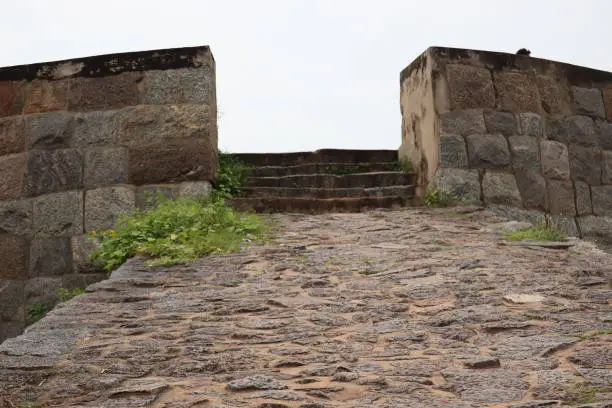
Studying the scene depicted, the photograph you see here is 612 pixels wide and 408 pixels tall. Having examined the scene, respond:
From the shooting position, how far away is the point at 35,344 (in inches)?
149

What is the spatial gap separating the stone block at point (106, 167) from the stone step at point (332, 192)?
1206mm

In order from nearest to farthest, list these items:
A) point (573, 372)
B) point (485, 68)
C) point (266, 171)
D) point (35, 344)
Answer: point (573, 372)
point (35, 344)
point (485, 68)
point (266, 171)

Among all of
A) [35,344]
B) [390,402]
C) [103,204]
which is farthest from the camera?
[103,204]

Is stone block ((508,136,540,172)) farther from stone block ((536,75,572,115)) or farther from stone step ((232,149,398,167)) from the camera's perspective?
stone step ((232,149,398,167))

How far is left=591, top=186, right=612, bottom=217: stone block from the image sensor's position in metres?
8.40

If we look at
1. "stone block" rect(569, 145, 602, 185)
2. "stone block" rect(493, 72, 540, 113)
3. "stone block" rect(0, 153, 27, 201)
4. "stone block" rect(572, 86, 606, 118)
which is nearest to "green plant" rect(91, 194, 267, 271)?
"stone block" rect(0, 153, 27, 201)

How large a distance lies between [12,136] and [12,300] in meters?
1.57

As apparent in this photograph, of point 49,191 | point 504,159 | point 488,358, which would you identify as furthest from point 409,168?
point 488,358

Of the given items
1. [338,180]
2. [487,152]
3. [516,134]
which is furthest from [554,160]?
[338,180]

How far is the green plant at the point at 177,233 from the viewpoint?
6090 mm

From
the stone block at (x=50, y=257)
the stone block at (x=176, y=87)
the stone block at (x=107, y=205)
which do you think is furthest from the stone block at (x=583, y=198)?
the stone block at (x=50, y=257)

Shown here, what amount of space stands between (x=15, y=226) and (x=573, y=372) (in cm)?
587

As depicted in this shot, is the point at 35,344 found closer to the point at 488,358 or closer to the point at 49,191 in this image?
the point at 488,358

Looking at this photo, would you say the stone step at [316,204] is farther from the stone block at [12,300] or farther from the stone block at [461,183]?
the stone block at [12,300]
